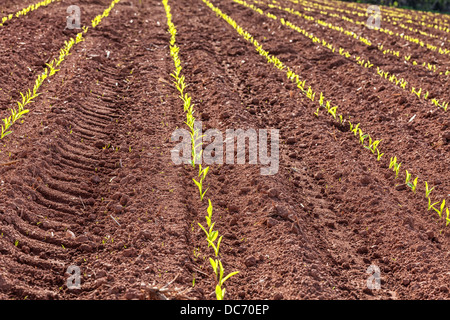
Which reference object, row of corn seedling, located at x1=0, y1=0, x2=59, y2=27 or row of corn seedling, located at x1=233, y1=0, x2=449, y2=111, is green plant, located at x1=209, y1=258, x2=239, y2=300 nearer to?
row of corn seedling, located at x1=233, y1=0, x2=449, y2=111

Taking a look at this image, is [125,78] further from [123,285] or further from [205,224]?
[123,285]

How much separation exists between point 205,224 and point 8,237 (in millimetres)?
1417

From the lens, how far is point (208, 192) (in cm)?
429

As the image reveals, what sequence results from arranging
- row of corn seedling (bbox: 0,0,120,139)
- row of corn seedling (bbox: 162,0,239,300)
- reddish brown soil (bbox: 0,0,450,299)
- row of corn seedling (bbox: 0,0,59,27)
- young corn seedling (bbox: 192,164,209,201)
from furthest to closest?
row of corn seedling (bbox: 0,0,59,27)
row of corn seedling (bbox: 0,0,120,139)
young corn seedling (bbox: 192,164,209,201)
reddish brown soil (bbox: 0,0,450,299)
row of corn seedling (bbox: 162,0,239,300)

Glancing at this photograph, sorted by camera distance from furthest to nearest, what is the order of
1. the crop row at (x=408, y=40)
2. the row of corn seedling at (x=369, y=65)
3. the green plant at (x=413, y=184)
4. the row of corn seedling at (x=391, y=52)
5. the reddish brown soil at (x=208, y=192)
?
the crop row at (x=408, y=40), the row of corn seedling at (x=391, y=52), the row of corn seedling at (x=369, y=65), the green plant at (x=413, y=184), the reddish brown soil at (x=208, y=192)

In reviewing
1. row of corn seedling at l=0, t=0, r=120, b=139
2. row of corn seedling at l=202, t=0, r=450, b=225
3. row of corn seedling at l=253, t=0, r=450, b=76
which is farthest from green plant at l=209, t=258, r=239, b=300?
row of corn seedling at l=253, t=0, r=450, b=76

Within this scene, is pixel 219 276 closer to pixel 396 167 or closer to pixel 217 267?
pixel 217 267

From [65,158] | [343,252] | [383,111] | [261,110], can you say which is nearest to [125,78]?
[261,110]

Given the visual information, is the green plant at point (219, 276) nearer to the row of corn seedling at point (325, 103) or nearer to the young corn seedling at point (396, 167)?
the row of corn seedling at point (325, 103)

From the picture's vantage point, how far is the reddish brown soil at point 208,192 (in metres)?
3.29

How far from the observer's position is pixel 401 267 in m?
3.55

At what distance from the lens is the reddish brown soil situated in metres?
3.29

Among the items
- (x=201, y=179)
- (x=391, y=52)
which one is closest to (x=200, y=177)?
(x=201, y=179)

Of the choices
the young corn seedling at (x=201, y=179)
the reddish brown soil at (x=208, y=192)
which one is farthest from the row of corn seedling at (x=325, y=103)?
the young corn seedling at (x=201, y=179)
